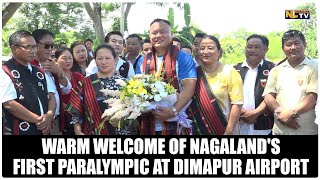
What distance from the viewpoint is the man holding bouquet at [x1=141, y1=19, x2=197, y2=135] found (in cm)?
363

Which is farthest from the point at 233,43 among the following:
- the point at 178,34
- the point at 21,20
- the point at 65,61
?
the point at 65,61

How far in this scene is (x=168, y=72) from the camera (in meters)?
3.65

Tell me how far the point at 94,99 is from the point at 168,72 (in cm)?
69

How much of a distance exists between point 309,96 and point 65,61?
243cm

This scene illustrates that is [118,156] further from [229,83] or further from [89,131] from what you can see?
[229,83]

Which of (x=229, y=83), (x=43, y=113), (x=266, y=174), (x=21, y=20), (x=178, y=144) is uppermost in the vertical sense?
(x=21, y=20)

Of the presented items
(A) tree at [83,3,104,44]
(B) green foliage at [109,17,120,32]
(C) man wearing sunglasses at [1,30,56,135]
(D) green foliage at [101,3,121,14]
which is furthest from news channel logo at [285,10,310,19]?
(B) green foliage at [109,17,120,32]

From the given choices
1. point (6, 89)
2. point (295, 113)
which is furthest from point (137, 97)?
point (295, 113)

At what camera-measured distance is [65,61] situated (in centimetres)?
432

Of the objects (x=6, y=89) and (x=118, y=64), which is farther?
(x=118, y=64)

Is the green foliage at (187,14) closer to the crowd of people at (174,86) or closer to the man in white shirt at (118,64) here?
the man in white shirt at (118,64)

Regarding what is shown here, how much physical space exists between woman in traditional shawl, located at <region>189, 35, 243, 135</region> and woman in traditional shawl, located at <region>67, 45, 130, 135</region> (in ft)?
2.37

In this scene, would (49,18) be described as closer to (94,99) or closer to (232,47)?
(232,47)

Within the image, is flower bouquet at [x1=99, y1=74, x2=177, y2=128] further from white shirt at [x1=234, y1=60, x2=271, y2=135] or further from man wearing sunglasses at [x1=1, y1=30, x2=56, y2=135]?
white shirt at [x1=234, y1=60, x2=271, y2=135]
